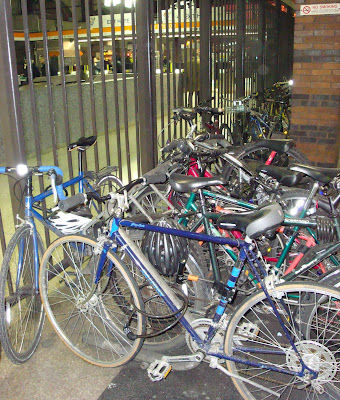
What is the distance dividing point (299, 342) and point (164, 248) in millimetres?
877

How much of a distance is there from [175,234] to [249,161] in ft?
8.47

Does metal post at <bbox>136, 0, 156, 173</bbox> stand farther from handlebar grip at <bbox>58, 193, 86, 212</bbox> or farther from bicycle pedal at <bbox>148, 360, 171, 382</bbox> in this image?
bicycle pedal at <bbox>148, 360, 171, 382</bbox>

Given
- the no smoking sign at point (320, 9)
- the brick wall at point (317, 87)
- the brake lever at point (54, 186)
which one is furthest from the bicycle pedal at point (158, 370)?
the no smoking sign at point (320, 9)

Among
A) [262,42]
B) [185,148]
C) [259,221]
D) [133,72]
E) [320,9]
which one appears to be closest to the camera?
[259,221]

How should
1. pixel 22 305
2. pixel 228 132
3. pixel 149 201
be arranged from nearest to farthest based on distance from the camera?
1. pixel 22 305
2. pixel 149 201
3. pixel 228 132

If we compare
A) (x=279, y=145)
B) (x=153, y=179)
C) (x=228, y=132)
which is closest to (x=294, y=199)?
(x=279, y=145)

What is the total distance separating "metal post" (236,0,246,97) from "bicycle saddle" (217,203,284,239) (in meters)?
6.82

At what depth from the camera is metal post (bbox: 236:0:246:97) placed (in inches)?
327

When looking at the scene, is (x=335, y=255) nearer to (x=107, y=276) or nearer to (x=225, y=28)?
(x=107, y=276)

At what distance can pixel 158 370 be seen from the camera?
2570 millimetres

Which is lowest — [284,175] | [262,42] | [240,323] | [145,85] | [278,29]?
[240,323]

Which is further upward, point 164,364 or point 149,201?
point 149,201

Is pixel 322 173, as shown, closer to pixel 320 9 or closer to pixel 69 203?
pixel 69 203

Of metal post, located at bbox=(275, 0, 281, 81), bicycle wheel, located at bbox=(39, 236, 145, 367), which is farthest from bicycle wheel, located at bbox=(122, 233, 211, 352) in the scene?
metal post, located at bbox=(275, 0, 281, 81)
